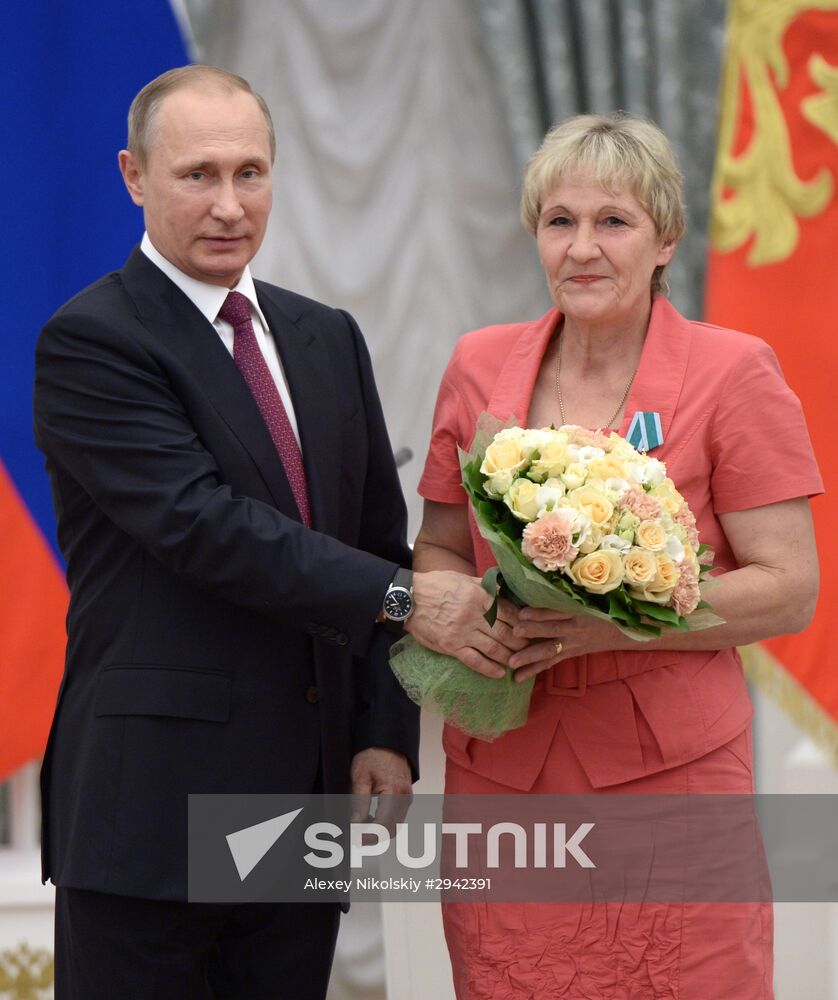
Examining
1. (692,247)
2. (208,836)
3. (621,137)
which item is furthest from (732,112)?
(208,836)

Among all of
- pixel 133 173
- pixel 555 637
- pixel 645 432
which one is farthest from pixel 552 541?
pixel 133 173

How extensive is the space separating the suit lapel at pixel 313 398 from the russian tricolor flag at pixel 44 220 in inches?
57.5

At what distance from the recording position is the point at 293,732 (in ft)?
7.84

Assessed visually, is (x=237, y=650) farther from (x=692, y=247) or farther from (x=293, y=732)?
(x=692, y=247)

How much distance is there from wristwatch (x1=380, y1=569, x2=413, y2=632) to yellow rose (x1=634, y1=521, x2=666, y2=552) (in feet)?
1.46

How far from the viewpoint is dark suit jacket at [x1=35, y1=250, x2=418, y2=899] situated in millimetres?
2264

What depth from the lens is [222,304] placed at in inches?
95.6

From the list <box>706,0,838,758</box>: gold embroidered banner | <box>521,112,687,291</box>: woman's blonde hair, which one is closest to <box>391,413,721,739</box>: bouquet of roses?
<box>521,112,687,291</box>: woman's blonde hair

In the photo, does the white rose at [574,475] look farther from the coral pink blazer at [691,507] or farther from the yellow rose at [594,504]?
the coral pink blazer at [691,507]

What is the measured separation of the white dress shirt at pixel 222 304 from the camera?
2408mm

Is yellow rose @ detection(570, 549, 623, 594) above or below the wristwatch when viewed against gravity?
below

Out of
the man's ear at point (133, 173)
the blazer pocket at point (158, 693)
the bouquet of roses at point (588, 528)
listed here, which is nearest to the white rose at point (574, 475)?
the bouquet of roses at point (588, 528)

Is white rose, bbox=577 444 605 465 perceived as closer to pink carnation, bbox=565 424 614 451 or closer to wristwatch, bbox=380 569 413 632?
pink carnation, bbox=565 424 614 451

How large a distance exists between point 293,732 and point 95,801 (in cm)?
35
